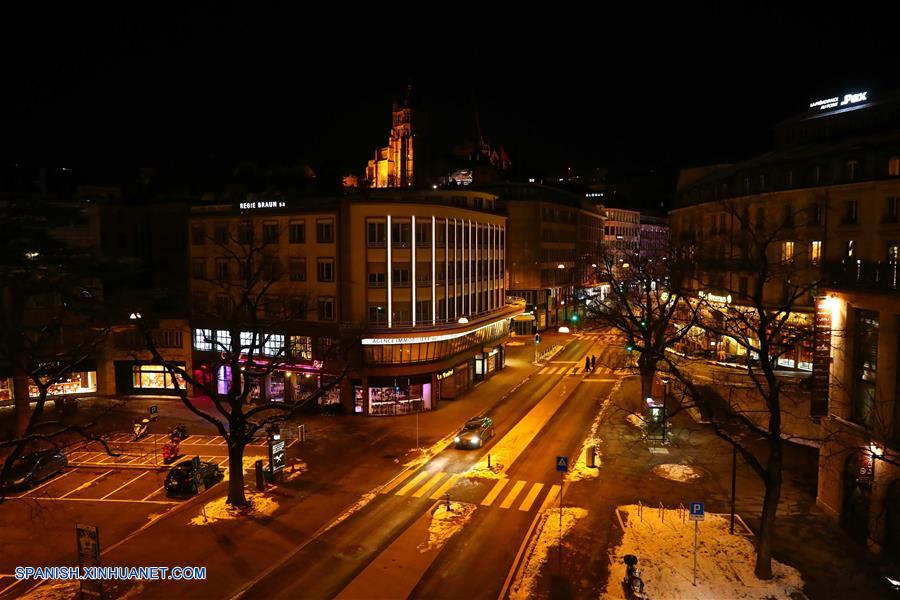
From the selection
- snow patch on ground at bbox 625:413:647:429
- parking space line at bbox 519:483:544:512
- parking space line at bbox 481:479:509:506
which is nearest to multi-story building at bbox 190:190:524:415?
snow patch on ground at bbox 625:413:647:429

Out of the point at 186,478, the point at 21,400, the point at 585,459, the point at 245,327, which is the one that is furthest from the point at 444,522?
the point at 21,400

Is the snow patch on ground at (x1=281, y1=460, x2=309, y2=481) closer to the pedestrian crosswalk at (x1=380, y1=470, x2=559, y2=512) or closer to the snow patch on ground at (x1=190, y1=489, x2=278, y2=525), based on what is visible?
the snow patch on ground at (x1=190, y1=489, x2=278, y2=525)

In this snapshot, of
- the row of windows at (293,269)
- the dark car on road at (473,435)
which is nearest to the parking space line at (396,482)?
the dark car on road at (473,435)

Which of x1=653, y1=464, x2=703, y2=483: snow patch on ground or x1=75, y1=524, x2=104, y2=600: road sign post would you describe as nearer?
x1=75, y1=524, x2=104, y2=600: road sign post

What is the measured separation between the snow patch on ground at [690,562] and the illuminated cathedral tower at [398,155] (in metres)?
149

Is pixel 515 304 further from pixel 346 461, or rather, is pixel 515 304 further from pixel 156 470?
pixel 156 470

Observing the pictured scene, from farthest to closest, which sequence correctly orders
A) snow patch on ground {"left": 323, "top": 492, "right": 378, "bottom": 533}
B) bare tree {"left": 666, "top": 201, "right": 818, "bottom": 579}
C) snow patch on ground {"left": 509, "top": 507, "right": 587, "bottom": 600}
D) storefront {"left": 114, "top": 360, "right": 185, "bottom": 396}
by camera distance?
storefront {"left": 114, "top": 360, "right": 185, "bottom": 396} < snow patch on ground {"left": 323, "top": 492, "right": 378, "bottom": 533} < snow patch on ground {"left": 509, "top": 507, "right": 587, "bottom": 600} < bare tree {"left": 666, "top": 201, "right": 818, "bottom": 579}

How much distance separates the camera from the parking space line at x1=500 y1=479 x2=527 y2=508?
24.3 m

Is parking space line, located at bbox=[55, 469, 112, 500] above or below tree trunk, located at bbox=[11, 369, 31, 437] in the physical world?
below

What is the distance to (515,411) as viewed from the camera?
40312mm

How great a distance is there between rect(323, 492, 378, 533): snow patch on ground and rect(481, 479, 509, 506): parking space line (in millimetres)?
4949

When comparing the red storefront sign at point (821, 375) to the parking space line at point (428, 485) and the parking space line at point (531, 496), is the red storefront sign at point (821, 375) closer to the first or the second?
the parking space line at point (531, 496)

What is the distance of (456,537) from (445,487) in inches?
199

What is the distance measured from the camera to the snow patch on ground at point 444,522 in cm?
2067
